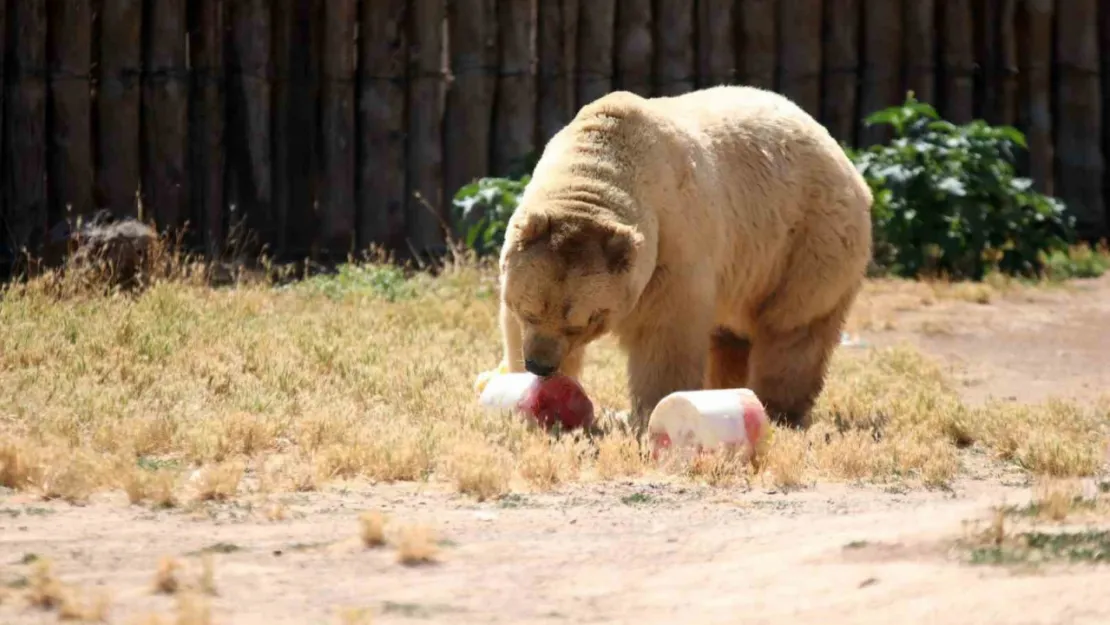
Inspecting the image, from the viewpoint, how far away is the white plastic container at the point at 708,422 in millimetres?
6805

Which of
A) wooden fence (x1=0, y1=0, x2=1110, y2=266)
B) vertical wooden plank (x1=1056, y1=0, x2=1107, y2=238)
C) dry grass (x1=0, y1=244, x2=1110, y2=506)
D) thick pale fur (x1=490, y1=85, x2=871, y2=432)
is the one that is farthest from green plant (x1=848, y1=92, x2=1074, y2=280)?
thick pale fur (x1=490, y1=85, x2=871, y2=432)

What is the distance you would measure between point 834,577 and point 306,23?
30.5 feet

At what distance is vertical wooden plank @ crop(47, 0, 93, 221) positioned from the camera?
1234cm

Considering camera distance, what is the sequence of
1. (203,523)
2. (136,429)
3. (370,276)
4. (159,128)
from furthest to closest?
(159,128)
(370,276)
(136,429)
(203,523)

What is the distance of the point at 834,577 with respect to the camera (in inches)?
188

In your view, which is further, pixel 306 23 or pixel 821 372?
pixel 306 23

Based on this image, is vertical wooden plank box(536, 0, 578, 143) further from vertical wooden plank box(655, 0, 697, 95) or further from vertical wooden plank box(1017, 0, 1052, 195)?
vertical wooden plank box(1017, 0, 1052, 195)

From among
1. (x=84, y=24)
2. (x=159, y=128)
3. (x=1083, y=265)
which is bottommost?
(x=1083, y=265)

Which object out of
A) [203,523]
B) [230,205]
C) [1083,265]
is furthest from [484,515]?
[1083,265]

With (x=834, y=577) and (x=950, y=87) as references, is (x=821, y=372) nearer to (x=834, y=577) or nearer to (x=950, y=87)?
(x=834, y=577)

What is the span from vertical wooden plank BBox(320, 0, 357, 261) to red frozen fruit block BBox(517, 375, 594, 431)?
5.99 meters

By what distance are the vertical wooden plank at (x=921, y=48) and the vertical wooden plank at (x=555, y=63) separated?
2968 mm

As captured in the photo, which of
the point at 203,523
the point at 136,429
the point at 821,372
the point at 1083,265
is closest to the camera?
the point at 203,523

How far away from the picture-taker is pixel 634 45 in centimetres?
1384
